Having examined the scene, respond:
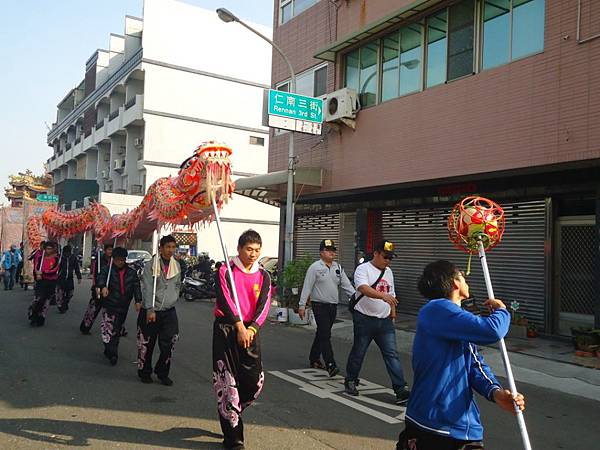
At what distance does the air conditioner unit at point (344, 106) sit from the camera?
1352 centimetres

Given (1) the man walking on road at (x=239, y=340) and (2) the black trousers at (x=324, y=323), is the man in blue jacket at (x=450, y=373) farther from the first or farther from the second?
(2) the black trousers at (x=324, y=323)

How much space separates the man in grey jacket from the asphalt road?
0.26 metres

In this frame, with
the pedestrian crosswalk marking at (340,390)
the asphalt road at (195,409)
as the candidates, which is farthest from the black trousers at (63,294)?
the pedestrian crosswalk marking at (340,390)

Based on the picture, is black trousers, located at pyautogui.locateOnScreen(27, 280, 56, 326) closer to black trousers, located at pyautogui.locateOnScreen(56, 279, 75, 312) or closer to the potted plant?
black trousers, located at pyautogui.locateOnScreen(56, 279, 75, 312)

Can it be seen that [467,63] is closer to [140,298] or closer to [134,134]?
[140,298]

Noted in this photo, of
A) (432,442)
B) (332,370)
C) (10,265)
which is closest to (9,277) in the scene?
(10,265)

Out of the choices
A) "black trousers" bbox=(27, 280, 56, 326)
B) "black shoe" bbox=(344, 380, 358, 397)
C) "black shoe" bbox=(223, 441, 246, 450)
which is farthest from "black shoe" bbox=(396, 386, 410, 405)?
"black trousers" bbox=(27, 280, 56, 326)

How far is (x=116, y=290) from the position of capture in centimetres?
789

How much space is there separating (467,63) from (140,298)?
8302 millimetres

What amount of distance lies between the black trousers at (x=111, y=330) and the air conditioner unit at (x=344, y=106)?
8035 mm

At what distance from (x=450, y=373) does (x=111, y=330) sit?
609 cm

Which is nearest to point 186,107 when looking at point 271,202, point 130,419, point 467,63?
point 271,202

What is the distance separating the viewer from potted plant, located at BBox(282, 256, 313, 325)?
41.2ft

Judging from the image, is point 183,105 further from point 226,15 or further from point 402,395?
point 402,395
